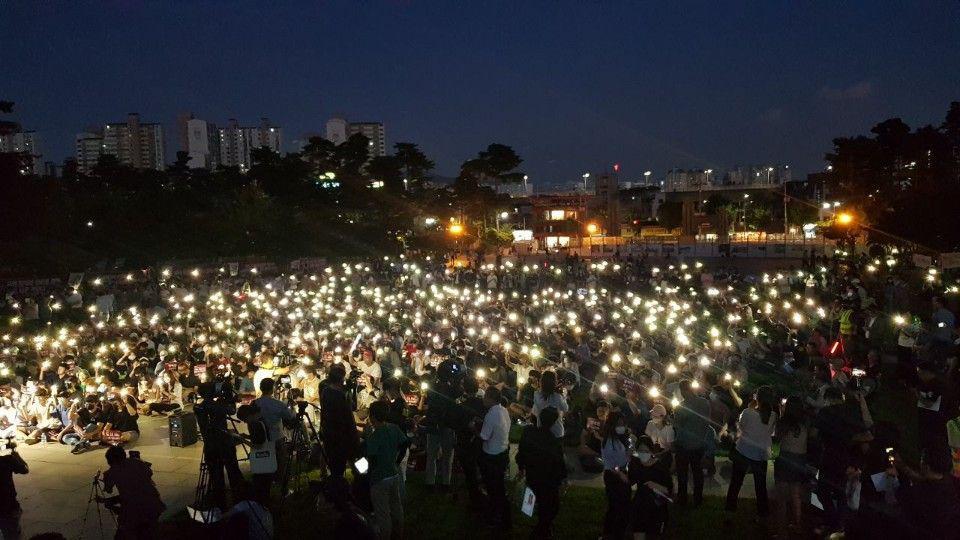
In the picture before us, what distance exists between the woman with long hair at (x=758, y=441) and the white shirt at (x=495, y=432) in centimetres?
244

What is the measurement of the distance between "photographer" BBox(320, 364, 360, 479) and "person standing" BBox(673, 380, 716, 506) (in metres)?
3.49

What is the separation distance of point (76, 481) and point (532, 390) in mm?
6253

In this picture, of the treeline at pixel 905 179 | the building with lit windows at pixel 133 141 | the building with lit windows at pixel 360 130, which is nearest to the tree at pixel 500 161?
the treeline at pixel 905 179

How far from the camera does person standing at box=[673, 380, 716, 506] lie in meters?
7.17

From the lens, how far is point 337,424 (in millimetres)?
A: 7410

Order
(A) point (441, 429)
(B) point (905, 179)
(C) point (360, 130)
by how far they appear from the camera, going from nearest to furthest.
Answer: (A) point (441, 429) < (B) point (905, 179) < (C) point (360, 130)

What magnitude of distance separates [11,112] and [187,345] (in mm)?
16121

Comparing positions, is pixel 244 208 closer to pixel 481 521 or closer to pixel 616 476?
pixel 481 521

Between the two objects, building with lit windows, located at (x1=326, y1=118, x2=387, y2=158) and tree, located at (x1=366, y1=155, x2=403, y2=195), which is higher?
building with lit windows, located at (x1=326, y1=118, x2=387, y2=158)

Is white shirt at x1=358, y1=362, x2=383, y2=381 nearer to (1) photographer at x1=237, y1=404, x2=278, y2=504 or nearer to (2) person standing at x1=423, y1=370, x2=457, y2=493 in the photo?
(2) person standing at x1=423, y1=370, x2=457, y2=493

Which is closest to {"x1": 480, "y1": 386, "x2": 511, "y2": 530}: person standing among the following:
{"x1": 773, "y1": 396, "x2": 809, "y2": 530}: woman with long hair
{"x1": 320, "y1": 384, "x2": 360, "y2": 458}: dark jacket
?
{"x1": 320, "y1": 384, "x2": 360, "y2": 458}: dark jacket

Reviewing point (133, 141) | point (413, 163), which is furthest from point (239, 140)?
point (413, 163)

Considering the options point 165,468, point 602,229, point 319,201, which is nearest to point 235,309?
point 165,468

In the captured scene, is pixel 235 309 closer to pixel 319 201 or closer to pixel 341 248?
pixel 341 248
